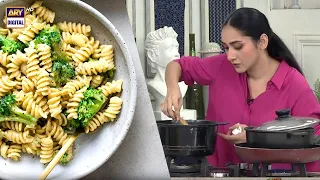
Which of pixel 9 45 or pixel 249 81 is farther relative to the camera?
pixel 249 81

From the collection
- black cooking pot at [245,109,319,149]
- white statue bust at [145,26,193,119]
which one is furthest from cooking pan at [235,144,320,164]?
white statue bust at [145,26,193,119]

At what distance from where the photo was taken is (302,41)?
3951 mm

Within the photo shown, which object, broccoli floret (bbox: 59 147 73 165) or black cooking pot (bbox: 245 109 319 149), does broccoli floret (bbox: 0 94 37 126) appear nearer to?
broccoli floret (bbox: 59 147 73 165)

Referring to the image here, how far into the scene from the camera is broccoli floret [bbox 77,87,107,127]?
33.2 inches

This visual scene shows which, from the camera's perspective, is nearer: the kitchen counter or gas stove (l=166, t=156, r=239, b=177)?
the kitchen counter

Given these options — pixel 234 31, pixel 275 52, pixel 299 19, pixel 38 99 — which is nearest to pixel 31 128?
pixel 38 99

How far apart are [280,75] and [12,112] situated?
142cm

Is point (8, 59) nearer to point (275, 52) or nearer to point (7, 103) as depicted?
point (7, 103)

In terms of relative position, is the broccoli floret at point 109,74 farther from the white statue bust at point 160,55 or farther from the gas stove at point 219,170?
the white statue bust at point 160,55

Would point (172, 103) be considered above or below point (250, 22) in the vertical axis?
below

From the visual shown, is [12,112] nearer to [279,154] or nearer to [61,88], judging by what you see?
[61,88]

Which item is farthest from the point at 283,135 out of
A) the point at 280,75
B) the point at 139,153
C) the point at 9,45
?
the point at 280,75

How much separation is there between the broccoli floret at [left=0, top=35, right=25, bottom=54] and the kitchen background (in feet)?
9.27

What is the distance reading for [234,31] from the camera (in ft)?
6.68
